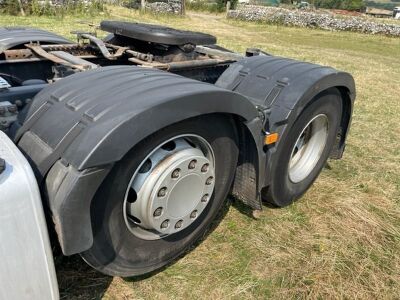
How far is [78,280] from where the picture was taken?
2148 millimetres

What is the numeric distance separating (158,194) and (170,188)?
69 mm

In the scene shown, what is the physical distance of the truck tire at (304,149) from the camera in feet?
8.46

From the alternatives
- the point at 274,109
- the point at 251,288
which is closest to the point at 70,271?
the point at 251,288

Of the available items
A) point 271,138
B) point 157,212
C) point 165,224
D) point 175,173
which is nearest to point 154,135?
point 175,173

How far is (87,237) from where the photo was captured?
61.7 inches

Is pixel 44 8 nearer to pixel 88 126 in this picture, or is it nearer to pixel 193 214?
pixel 193 214

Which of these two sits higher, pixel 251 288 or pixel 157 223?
pixel 157 223

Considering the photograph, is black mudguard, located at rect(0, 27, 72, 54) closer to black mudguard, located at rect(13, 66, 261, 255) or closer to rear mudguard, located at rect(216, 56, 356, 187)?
black mudguard, located at rect(13, 66, 261, 255)

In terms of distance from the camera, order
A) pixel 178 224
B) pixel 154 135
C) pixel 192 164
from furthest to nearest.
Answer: pixel 178 224 < pixel 192 164 < pixel 154 135

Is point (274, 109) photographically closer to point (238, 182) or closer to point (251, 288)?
point (238, 182)

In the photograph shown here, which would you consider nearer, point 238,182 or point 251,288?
point 251,288

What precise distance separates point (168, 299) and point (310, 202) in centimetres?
152

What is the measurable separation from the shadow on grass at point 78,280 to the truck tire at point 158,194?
0.28 metres

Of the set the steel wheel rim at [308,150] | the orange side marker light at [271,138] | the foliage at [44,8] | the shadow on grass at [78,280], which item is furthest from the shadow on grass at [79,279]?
the foliage at [44,8]
